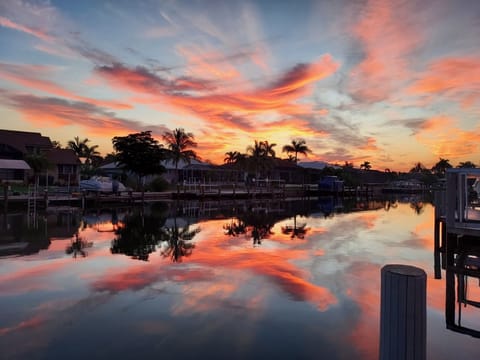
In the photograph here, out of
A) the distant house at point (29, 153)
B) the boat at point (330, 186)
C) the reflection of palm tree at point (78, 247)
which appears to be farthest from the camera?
the boat at point (330, 186)

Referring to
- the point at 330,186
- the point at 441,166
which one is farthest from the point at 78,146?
the point at 441,166

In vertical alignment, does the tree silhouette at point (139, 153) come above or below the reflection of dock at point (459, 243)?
above

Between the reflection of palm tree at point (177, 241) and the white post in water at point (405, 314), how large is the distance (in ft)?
36.7

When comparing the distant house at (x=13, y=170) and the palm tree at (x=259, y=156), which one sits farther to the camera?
the palm tree at (x=259, y=156)

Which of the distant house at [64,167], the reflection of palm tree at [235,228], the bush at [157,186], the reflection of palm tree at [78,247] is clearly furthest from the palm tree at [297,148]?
the reflection of palm tree at [78,247]

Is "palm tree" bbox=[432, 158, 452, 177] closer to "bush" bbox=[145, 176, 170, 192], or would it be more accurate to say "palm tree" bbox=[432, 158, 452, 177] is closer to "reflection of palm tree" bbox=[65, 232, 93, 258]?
"bush" bbox=[145, 176, 170, 192]

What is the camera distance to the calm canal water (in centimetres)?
652

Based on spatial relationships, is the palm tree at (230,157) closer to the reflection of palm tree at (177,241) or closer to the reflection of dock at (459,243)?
the reflection of palm tree at (177,241)

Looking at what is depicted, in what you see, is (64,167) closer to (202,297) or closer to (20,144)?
(20,144)

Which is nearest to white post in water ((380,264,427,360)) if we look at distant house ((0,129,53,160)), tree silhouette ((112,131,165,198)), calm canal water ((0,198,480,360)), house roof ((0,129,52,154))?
A: calm canal water ((0,198,480,360))

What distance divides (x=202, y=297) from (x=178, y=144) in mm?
45446

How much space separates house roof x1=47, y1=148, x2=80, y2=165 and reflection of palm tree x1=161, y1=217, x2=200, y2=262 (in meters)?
32.6

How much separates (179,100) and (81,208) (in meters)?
12.6

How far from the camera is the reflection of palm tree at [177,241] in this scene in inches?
583
